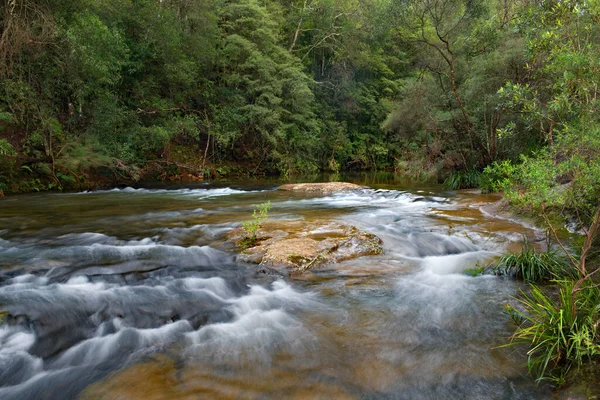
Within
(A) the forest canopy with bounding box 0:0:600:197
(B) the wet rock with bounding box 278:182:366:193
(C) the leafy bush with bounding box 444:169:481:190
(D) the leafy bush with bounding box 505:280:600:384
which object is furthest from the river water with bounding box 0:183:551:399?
(C) the leafy bush with bounding box 444:169:481:190

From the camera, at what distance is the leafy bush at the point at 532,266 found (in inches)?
184

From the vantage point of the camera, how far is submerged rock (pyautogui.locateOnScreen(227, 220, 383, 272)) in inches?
219

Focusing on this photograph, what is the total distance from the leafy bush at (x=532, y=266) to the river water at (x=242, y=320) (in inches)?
9.2

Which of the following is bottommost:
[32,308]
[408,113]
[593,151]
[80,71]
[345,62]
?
[32,308]

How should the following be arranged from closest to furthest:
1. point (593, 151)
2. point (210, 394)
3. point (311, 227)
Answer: point (210, 394)
point (593, 151)
point (311, 227)

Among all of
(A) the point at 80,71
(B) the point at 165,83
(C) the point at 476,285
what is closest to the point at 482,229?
(C) the point at 476,285

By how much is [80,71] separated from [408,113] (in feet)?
47.9

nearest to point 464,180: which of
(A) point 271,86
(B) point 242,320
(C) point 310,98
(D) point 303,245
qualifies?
(A) point 271,86

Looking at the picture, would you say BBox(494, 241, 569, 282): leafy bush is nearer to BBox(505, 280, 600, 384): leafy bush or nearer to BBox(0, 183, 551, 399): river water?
BBox(0, 183, 551, 399): river water

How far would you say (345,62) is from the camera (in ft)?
102

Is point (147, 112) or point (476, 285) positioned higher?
point (147, 112)

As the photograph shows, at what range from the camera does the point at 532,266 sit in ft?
15.8

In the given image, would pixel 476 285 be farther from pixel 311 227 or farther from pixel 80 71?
pixel 80 71

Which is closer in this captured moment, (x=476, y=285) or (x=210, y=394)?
(x=210, y=394)
